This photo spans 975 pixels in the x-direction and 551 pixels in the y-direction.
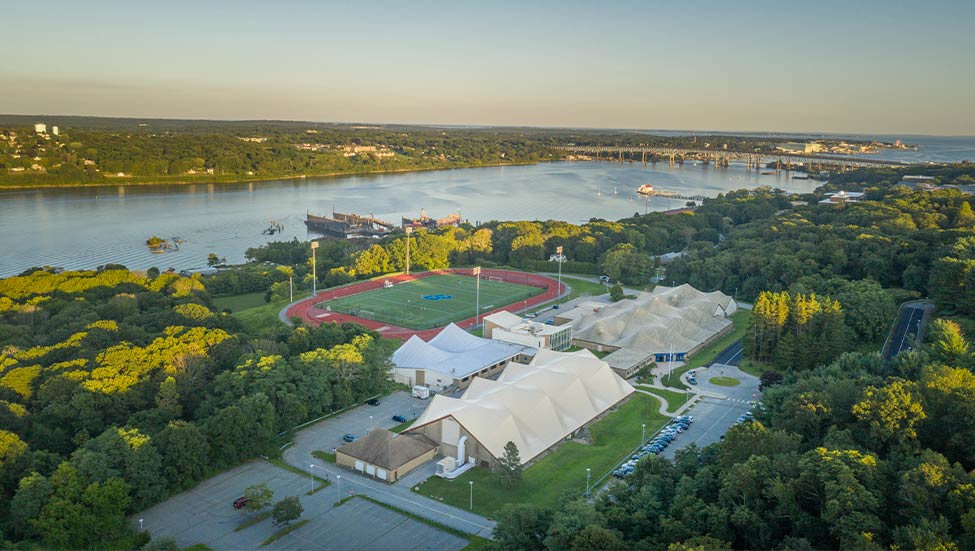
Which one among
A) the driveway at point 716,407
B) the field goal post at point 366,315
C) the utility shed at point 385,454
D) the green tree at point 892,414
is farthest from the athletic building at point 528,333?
the green tree at point 892,414

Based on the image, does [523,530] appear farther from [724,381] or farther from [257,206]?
[257,206]

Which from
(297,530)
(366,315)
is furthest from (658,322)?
(297,530)

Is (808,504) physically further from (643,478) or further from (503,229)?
(503,229)

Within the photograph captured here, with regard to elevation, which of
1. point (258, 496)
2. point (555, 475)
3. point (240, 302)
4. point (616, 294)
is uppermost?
point (616, 294)

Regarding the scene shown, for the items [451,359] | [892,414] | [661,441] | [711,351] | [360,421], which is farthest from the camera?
[711,351]

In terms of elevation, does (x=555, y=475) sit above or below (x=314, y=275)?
below

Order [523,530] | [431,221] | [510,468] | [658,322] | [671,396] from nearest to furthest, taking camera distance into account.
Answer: [523,530]
[510,468]
[671,396]
[658,322]
[431,221]
